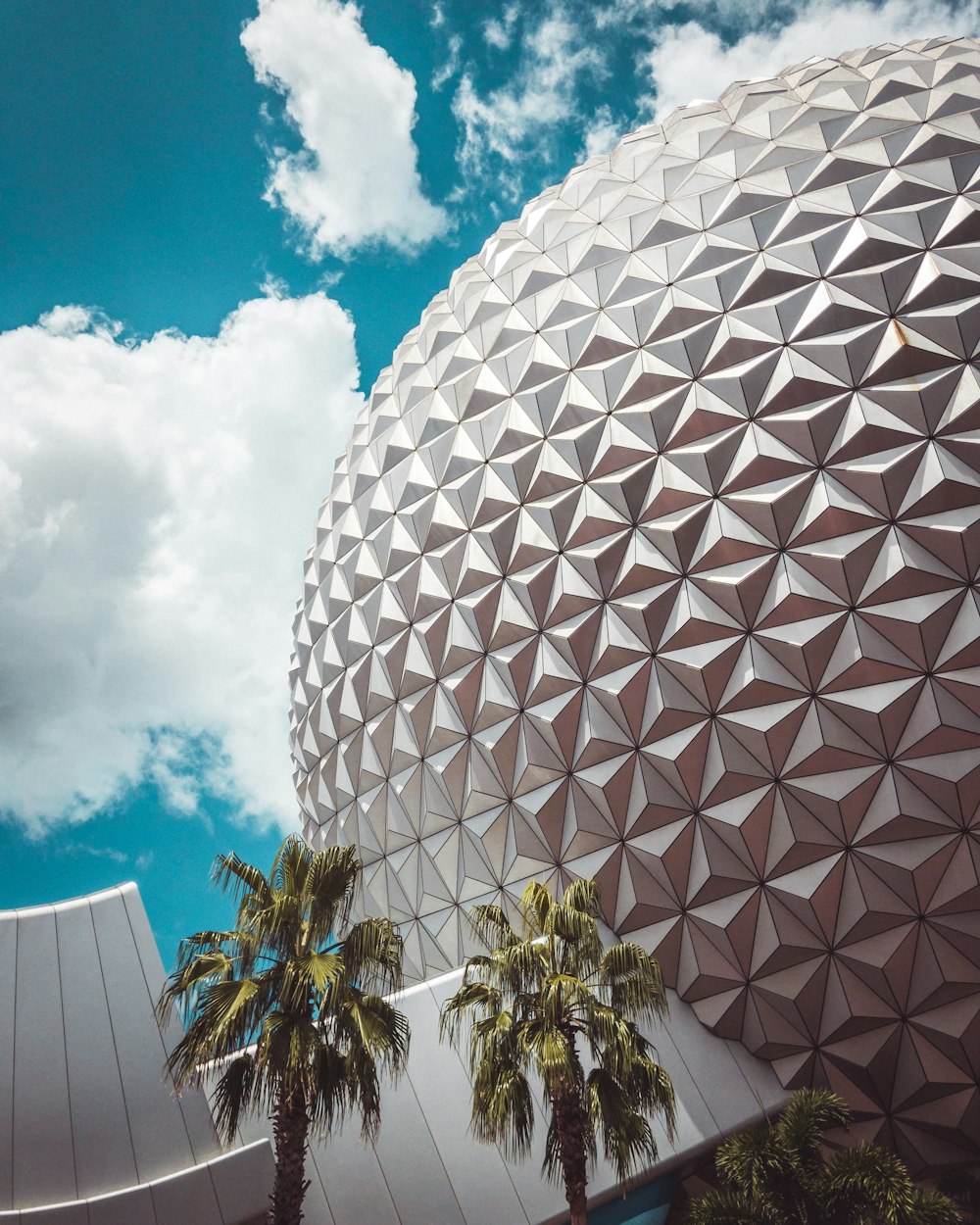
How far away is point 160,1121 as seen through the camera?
9555mm

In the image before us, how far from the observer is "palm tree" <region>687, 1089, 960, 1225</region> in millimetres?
7430

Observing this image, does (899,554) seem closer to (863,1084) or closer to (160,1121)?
(863,1084)

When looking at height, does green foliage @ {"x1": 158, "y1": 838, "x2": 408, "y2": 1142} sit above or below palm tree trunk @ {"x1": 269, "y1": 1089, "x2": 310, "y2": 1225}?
above

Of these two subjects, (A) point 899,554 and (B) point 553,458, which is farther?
(B) point 553,458

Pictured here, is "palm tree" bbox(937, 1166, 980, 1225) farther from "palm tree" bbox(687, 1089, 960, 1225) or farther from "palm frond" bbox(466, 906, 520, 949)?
"palm frond" bbox(466, 906, 520, 949)

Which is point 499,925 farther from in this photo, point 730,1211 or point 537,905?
point 730,1211

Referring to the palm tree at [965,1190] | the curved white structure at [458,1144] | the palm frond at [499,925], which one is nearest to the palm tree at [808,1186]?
the curved white structure at [458,1144]

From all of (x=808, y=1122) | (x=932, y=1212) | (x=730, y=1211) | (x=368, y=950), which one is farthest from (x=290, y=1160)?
(x=932, y=1212)

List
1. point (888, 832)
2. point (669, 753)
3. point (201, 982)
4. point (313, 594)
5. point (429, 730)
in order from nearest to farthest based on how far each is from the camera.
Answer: point (201, 982)
point (888, 832)
point (669, 753)
point (429, 730)
point (313, 594)

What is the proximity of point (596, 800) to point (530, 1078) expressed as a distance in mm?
3950

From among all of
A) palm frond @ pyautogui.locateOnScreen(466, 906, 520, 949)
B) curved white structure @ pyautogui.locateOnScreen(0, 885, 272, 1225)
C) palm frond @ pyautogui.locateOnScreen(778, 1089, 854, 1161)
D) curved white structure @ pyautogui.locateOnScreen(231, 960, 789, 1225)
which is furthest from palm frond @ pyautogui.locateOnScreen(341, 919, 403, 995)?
palm frond @ pyautogui.locateOnScreen(778, 1089, 854, 1161)

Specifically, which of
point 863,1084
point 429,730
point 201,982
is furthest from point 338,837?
point 863,1084

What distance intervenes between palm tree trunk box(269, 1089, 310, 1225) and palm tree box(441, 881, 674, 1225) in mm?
1819

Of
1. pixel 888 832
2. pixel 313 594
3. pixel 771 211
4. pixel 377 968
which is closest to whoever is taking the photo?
pixel 377 968
